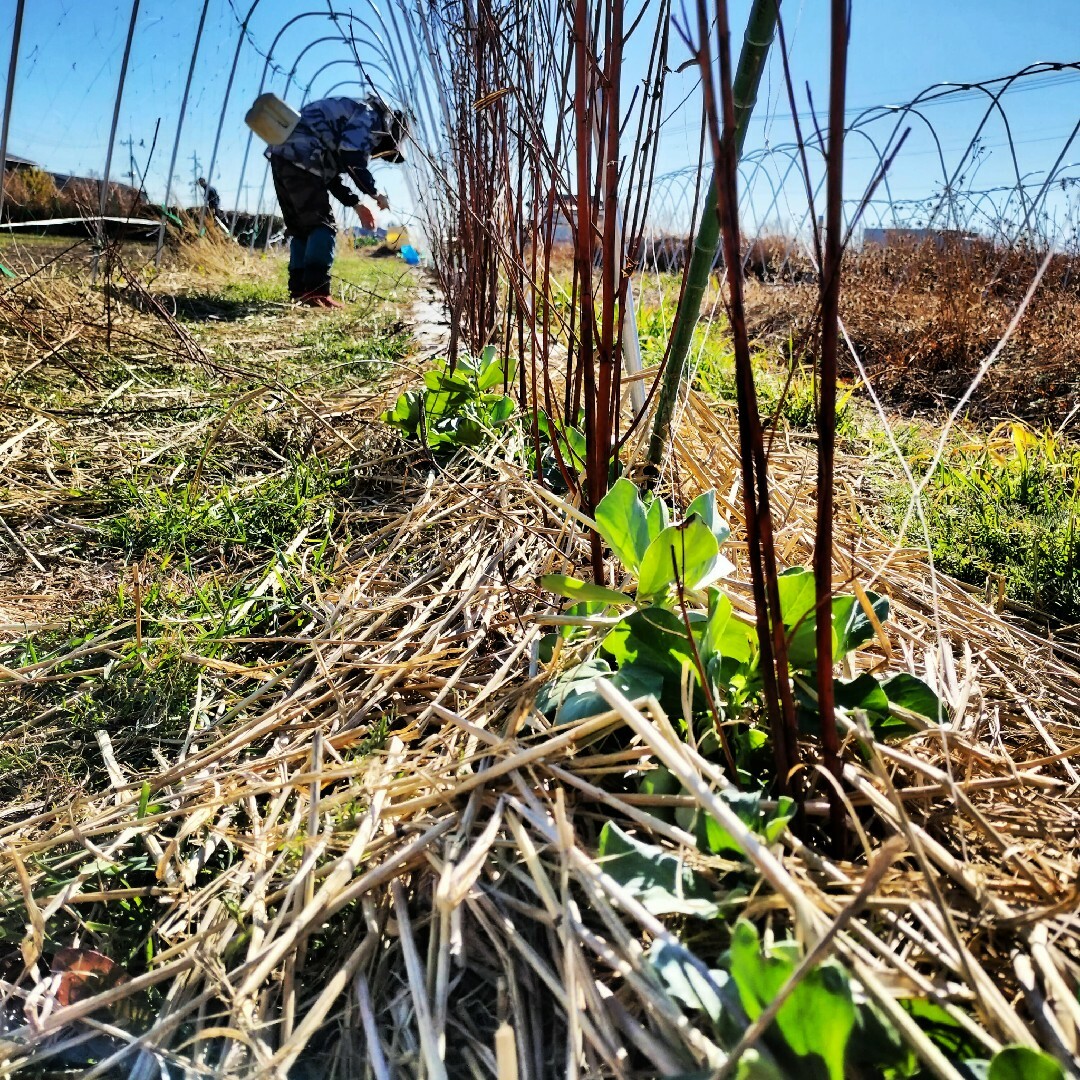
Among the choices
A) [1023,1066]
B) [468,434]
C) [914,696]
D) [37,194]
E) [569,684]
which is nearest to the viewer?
[1023,1066]

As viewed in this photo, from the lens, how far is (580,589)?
892mm

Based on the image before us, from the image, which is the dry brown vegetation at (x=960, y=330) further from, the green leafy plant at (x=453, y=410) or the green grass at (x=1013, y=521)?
the green leafy plant at (x=453, y=410)

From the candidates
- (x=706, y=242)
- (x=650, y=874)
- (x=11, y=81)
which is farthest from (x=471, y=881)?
(x=11, y=81)

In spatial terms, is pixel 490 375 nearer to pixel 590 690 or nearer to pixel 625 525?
pixel 625 525

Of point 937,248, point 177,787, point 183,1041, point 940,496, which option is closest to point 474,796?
point 183,1041

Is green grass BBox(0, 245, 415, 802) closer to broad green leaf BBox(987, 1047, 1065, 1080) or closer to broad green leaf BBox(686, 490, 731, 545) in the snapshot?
broad green leaf BBox(686, 490, 731, 545)

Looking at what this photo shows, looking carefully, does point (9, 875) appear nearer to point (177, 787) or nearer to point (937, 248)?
point (177, 787)

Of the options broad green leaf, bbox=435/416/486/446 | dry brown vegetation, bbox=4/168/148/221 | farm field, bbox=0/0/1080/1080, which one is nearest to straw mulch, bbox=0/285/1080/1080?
farm field, bbox=0/0/1080/1080

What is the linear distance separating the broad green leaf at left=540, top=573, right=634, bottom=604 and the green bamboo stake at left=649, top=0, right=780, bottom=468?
1.56 feet

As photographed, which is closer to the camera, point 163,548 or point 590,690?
point 590,690

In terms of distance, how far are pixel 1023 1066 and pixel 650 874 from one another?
285mm

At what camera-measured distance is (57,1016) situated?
2.24 ft

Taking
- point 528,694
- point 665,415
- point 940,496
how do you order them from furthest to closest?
point 940,496 < point 665,415 < point 528,694

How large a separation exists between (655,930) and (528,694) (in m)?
0.39
